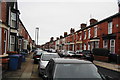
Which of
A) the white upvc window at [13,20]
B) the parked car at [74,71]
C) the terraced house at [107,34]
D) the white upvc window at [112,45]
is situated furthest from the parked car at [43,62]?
the white upvc window at [112,45]

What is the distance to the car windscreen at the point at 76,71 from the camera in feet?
15.4

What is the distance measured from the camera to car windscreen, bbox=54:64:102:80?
468 centimetres

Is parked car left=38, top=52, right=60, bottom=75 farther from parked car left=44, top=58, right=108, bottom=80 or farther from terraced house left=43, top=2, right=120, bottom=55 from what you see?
terraced house left=43, top=2, right=120, bottom=55

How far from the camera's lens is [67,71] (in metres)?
4.87

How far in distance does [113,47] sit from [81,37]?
15.0 metres

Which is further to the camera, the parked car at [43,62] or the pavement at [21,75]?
the parked car at [43,62]

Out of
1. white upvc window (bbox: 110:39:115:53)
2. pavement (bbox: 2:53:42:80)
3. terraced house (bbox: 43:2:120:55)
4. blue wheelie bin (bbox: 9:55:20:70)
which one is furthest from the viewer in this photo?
white upvc window (bbox: 110:39:115:53)

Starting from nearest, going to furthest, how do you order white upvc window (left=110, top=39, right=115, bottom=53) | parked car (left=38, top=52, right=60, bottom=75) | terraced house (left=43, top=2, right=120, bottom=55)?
parked car (left=38, top=52, right=60, bottom=75)
terraced house (left=43, top=2, right=120, bottom=55)
white upvc window (left=110, top=39, right=115, bottom=53)

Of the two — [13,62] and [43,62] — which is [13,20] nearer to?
[13,62]

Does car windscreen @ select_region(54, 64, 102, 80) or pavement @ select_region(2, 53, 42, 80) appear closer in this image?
car windscreen @ select_region(54, 64, 102, 80)

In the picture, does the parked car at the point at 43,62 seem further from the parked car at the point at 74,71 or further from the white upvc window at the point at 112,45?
the white upvc window at the point at 112,45

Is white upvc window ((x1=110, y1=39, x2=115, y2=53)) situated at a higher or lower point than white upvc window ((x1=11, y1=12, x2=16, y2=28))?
lower

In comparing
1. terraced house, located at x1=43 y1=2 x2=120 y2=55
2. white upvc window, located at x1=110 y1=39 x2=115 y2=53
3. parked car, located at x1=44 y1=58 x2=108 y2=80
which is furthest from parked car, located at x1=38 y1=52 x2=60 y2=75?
white upvc window, located at x1=110 y1=39 x2=115 y2=53

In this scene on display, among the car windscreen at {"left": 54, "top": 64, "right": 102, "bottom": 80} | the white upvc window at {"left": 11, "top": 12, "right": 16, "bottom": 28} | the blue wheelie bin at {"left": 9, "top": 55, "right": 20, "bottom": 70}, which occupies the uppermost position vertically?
the white upvc window at {"left": 11, "top": 12, "right": 16, "bottom": 28}
